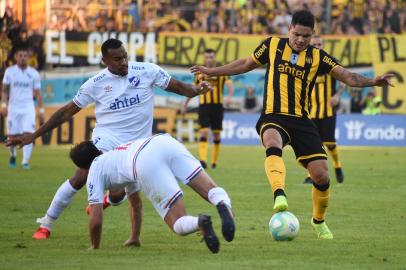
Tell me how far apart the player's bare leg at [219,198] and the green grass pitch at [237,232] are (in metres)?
0.34

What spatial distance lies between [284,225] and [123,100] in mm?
2045

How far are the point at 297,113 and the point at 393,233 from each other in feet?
5.74

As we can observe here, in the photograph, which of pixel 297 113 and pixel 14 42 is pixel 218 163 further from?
pixel 297 113

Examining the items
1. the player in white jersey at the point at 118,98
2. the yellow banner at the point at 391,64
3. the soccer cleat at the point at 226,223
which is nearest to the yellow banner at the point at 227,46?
the yellow banner at the point at 391,64

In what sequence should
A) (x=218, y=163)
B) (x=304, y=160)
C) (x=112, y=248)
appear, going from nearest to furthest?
1. (x=112, y=248)
2. (x=304, y=160)
3. (x=218, y=163)

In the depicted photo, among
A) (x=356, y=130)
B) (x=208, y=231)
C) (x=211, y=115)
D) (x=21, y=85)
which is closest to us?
(x=208, y=231)

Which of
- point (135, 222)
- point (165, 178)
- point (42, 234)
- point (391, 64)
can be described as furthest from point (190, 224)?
point (391, 64)

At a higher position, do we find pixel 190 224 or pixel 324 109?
pixel 190 224

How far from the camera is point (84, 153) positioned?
10.2m

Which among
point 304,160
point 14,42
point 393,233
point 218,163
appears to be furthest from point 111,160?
point 14,42

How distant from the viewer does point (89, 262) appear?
9055 mm

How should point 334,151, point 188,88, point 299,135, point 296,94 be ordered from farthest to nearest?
1. point 334,151
2. point 296,94
3. point 299,135
4. point 188,88

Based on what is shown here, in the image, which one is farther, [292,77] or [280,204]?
[292,77]

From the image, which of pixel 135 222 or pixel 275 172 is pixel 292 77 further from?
pixel 135 222
